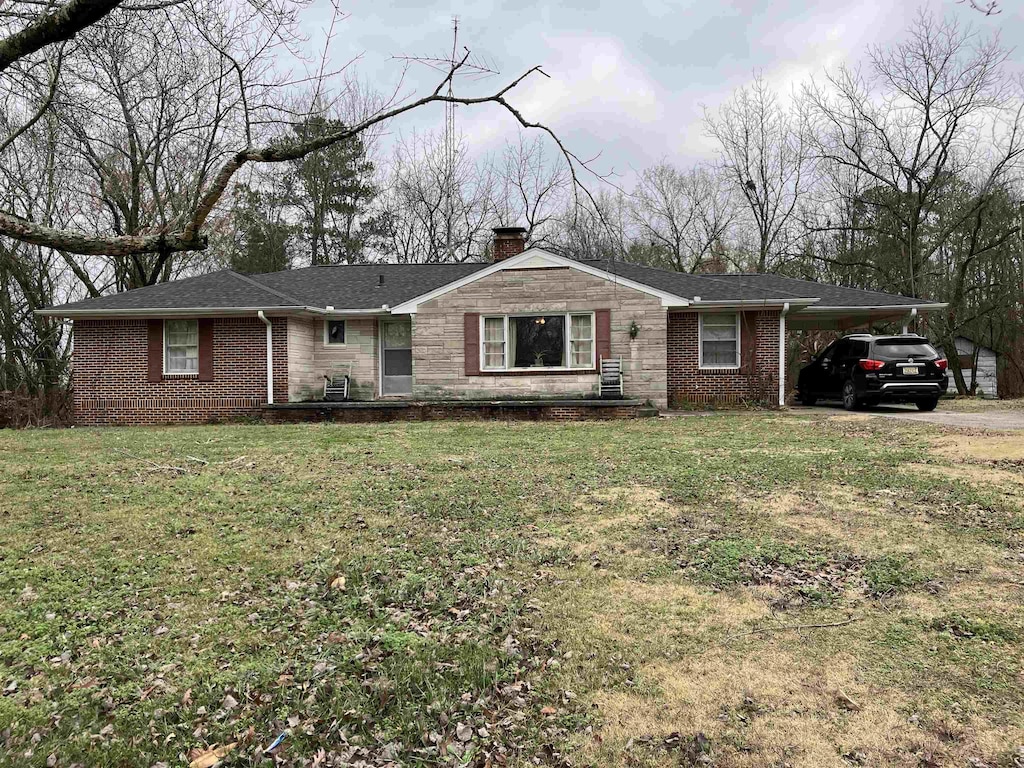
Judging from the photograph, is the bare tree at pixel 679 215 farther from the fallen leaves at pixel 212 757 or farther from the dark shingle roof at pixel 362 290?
the fallen leaves at pixel 212 757

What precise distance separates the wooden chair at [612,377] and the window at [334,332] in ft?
21.4

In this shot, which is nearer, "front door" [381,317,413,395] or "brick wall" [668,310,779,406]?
"brick wall" [668,310,779,406]

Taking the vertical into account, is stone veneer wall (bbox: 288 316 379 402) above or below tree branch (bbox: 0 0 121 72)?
below

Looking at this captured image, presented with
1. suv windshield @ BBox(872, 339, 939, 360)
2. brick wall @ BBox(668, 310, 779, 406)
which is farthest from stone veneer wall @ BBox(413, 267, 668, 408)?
suv windshield @ BBox(872, 339, 939, 360)

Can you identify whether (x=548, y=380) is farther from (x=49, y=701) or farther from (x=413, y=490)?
(x=49, y=701)

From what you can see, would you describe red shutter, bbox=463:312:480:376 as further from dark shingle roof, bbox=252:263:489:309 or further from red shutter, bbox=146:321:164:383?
red shutter, bbox=146:321:164:383

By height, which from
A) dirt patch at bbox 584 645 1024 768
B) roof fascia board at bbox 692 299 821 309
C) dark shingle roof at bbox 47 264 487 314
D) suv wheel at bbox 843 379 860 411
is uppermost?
dark shingle roof at bbox 47 264 487 314

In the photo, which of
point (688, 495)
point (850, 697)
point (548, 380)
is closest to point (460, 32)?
point (850, 697)

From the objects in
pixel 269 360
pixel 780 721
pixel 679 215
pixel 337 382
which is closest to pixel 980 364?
pixel 679 215

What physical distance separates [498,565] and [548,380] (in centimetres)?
1102

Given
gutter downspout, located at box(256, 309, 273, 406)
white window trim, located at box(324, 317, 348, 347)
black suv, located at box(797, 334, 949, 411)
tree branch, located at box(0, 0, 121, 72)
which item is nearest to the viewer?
tree branch, located at box(0, 0, 121, 72)

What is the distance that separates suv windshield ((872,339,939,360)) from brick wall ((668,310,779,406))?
219cm

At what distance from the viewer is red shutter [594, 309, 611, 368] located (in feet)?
50.7

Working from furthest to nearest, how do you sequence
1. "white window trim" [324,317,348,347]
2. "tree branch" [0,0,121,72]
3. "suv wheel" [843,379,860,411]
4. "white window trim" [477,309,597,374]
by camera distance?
"white window trim" [324,317,348,347] < "white window trim" [477,309,597,374] < "suv wheel" [843,379,860,411] < "tree branch" [0,0,121,72]
